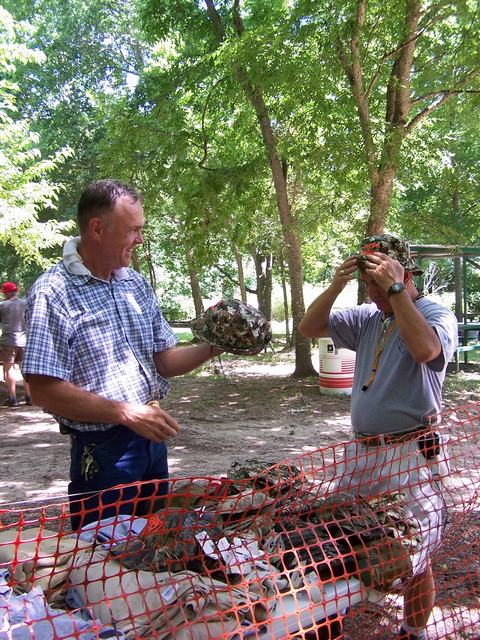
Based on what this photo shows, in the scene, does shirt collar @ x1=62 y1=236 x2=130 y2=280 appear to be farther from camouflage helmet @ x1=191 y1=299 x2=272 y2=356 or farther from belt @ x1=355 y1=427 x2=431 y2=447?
belt @ x1=355 y1=427 x2=431 y2=447

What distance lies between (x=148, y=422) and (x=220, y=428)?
19.2 ft

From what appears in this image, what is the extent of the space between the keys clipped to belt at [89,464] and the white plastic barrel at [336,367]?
7362 millimetres

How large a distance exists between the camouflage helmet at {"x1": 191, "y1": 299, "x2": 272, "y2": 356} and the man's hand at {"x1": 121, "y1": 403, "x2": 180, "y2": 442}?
1.71 ft

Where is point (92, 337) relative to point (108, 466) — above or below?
above

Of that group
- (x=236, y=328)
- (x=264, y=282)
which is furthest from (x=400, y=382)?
(x=264, y=282)

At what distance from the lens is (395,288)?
2.51 meters

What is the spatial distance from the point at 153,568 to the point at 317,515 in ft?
2.36

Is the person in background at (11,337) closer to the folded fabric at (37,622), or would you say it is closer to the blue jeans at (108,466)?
the blue jeans at (108,466)

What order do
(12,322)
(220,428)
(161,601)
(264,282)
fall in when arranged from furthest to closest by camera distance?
(264,282) < (12,322) < (220,428) < (161,601)

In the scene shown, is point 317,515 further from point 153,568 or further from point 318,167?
point 318,167

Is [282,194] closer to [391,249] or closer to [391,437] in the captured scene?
[391,249]

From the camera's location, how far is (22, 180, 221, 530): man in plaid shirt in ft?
7.07

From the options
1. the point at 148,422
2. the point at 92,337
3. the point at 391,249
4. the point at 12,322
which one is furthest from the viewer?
the point at 12,322

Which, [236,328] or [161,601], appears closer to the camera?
[161,601]
